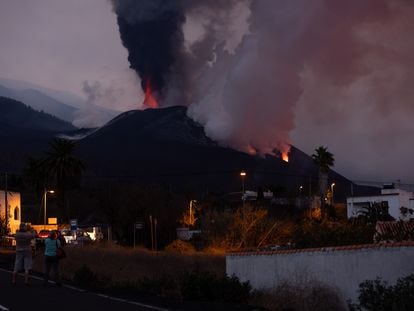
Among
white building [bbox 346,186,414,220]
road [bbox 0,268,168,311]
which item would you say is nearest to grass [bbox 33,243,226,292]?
road [bbox 0,268,168,311]

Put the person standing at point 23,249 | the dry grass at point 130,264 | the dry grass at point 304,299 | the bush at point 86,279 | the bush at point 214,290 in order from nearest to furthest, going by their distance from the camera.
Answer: the dry grass at point 304,299, the bush at point 214,290, the person standing at point 23,249, the bush at point 86,279, the dry grass at point 130,264

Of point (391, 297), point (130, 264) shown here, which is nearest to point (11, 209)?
point (130, 264)

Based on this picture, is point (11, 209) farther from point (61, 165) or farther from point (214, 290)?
point (214, 290)

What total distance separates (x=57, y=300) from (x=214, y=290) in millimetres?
3902

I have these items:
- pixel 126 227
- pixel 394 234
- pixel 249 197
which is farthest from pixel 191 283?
pixel 249 197

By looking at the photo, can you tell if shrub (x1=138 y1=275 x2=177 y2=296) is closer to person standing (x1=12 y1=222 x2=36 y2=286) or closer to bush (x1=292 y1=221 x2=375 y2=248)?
person standing (x1=12 y1=222 x2=36 y2=286)

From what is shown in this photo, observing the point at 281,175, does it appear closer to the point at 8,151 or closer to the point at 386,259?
the point at 8,151

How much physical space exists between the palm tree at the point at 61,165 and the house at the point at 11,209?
288 inches

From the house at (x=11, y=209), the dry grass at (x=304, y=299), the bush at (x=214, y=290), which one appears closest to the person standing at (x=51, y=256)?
the bush at (x=214, y=290)

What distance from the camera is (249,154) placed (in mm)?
181875

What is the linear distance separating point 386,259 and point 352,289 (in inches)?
53.9

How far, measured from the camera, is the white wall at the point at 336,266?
15.6 meters

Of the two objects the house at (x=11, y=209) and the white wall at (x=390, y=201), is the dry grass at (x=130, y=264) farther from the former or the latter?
the house at (x=11, y=209)

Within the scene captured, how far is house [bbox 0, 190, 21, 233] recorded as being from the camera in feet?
316
